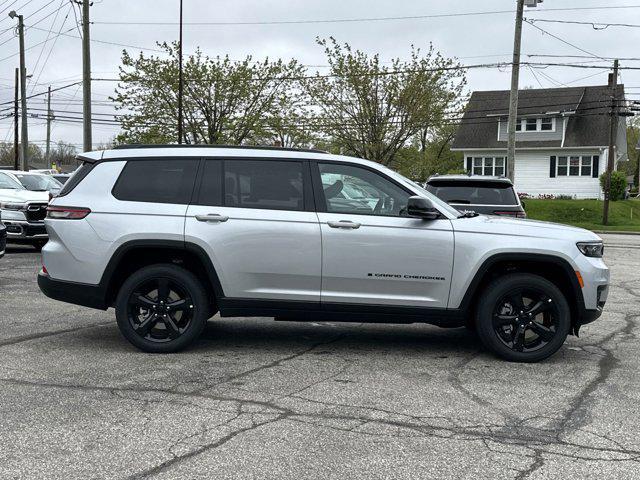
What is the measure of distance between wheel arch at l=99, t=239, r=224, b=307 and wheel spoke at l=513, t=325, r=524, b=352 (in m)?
2.61

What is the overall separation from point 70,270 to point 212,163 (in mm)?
1592

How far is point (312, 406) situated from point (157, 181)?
8.72 feet

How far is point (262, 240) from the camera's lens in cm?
602

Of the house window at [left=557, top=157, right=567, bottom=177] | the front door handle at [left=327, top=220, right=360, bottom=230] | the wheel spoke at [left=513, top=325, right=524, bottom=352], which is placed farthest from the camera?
the house window at [left=557, top=157, right=567, bottom=177]

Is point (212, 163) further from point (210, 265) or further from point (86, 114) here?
point (86, 114)

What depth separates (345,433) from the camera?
4289mm

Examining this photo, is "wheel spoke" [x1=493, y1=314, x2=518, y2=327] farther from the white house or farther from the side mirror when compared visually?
the white house

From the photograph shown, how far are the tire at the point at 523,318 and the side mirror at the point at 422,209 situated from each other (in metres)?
0.83

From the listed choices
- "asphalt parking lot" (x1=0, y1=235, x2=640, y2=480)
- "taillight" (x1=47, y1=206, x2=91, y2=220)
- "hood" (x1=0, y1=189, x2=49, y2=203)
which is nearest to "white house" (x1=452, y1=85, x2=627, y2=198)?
"hood" (x1=0, y1=189, x2=49, y2=203)

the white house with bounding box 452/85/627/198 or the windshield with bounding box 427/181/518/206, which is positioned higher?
the white house with bounding box 452/85/627/198

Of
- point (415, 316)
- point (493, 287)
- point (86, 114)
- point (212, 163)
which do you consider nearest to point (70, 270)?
point (212, 163)

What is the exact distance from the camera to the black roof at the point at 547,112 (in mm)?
46500

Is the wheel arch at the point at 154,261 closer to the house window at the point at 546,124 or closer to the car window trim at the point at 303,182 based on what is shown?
the car window trim at the point at 303,182

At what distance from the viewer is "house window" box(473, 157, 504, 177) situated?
49.9m
